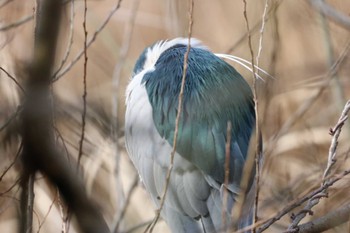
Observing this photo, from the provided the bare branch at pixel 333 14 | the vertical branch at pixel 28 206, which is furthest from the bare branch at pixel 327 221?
the bare branch at pixel 333 14

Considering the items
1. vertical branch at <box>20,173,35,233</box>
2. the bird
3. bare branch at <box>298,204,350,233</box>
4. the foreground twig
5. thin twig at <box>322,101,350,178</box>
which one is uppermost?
the bird

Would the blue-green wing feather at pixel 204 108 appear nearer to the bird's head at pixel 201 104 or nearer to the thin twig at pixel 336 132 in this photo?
the bird's head at pixel 201 104

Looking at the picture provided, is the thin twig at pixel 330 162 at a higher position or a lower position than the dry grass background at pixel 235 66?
lower

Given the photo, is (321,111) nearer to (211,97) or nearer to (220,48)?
(220,48)

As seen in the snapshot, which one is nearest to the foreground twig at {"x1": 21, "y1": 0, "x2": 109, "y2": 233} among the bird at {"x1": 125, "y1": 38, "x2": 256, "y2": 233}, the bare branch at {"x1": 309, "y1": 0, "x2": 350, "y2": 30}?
the bird at {"x1": 125, "y1": 38, "x2": 256, "y2": 233}

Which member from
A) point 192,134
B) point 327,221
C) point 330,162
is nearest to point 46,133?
point 330,162

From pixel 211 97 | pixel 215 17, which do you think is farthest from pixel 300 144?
pixel 215 17

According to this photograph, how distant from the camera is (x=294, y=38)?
5.64 meters

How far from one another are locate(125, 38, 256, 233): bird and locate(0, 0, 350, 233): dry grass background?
0.11m

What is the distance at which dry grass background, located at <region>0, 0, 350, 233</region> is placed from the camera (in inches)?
92.6

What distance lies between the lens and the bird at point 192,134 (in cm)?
255

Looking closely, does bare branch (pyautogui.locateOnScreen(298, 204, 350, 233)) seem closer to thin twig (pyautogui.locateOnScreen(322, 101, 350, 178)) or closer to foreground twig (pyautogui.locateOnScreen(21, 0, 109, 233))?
thin twig (pyautogui.locateOnScreen(322, 101, 350, 178))

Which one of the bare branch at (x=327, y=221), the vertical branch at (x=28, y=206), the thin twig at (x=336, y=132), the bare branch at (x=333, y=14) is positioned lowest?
the vertical branch at (x=28, y=206)

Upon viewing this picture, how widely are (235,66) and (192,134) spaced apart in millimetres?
1637
